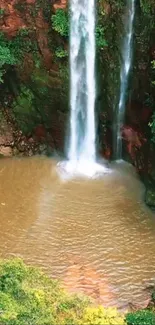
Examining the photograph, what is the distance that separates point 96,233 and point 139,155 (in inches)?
120

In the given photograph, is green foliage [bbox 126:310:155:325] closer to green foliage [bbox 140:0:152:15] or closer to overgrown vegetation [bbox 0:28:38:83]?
green foliage [bbox 140:0:152:15]

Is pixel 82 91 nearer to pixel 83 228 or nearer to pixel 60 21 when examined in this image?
pixel 60 21

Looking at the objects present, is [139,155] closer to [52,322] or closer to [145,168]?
[145,168]

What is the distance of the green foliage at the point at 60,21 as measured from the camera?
15047mm

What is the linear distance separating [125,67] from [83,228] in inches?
182

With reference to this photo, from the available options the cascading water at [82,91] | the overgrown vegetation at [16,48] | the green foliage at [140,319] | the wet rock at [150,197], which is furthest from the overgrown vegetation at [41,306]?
the overgrown vegetation at [16,48]

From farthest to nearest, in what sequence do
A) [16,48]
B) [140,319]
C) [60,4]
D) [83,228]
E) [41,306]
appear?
[16,48], [60,4], [83,228], [140,319], [41,306]

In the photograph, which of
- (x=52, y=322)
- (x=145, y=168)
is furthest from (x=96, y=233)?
(x=52, y=322)

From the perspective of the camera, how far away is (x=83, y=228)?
13883mm

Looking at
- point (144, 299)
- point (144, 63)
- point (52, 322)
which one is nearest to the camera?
point (52, 322)

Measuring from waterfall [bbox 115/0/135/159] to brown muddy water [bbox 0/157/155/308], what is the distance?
784mm

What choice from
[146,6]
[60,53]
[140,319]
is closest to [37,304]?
[140,319]

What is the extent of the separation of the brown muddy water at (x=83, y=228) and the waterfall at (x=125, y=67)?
784mm

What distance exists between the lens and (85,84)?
16.4 meters
